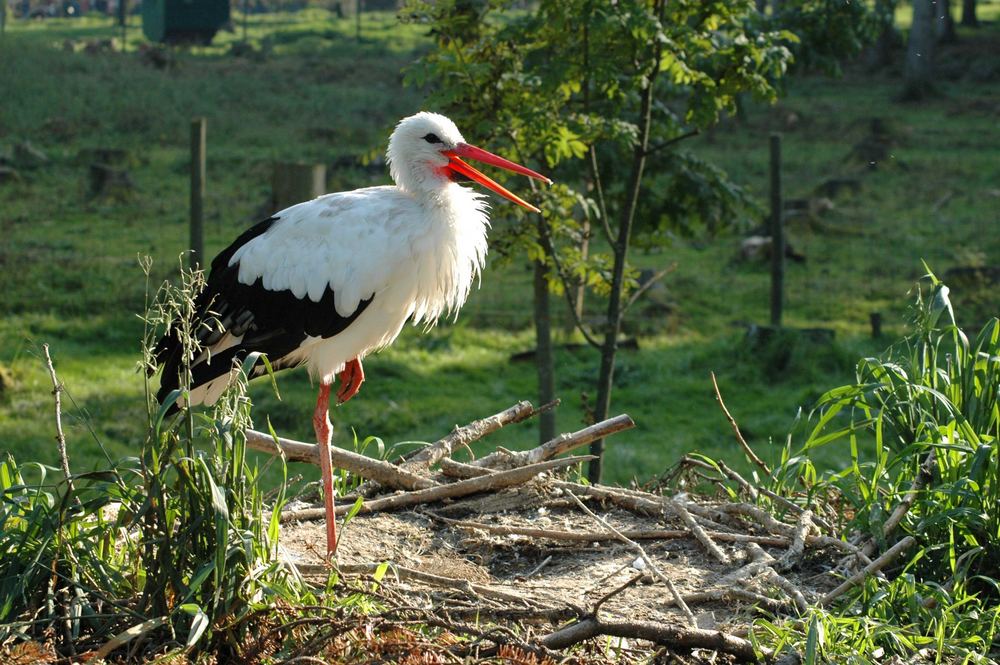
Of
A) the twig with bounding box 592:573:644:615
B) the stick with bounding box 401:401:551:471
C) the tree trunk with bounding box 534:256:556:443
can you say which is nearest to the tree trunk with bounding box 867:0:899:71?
the tree trunk with bounding box 534:256:556:443

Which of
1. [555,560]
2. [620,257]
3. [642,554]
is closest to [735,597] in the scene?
[642,554]

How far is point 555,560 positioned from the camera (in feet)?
14.8

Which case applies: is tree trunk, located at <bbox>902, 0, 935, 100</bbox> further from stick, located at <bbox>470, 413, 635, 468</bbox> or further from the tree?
stick, located at <bbox>470, 413, 635, 468</bbox>

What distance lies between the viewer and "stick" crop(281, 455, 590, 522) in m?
4.84

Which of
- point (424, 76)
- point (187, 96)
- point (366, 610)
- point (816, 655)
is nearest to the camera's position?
point (816, 655)

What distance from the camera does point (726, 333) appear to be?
11.8 m

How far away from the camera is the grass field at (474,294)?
963 cm

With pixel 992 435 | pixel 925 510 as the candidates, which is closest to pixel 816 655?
pixel 925 510

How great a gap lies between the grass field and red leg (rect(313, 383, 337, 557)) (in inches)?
35.0

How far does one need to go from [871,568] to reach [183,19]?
85.8 feet

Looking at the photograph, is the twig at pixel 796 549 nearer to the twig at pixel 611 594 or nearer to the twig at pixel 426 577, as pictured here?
the twig at pixel 611 594

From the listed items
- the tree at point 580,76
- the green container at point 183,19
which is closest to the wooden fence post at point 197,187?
the tree at point 580,76

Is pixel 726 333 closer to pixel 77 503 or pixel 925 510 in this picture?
pixel 925 510

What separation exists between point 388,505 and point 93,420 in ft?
16.0
